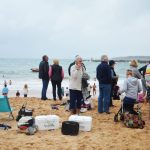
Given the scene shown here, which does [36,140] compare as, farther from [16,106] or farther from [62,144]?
[16,106]

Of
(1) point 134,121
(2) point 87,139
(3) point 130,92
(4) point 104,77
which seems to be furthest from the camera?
(4) point 104,77

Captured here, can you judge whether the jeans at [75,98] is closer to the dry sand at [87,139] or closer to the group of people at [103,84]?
the group of people at [103,84]

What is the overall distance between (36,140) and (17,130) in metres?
0.89

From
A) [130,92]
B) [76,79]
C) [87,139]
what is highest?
[76,79]

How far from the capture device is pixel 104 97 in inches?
396

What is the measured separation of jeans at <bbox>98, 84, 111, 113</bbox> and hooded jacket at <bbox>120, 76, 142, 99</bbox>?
1120 millimetres

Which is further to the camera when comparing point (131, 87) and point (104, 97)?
point (104, 97)

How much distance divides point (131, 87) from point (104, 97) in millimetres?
1291

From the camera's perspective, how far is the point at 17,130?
7902 millimetres

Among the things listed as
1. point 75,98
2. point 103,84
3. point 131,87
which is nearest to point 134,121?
point 131,87

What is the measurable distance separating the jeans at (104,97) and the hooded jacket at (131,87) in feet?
3.67

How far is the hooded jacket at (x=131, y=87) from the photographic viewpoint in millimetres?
8898

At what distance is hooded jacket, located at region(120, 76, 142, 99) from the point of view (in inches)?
350

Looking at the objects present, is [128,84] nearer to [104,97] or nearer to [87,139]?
[104,97]
